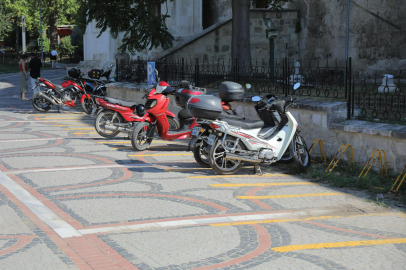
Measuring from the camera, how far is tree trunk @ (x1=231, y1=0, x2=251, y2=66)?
15172mm

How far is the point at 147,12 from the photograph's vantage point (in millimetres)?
15539

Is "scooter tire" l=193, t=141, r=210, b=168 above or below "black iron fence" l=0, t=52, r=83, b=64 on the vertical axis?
below

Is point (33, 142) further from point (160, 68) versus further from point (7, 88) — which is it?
point (7, 88)

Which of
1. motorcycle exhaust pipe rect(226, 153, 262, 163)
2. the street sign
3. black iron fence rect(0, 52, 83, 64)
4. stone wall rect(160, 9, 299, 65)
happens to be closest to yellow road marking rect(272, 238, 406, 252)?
motorcycle exhaust pipe rect(226, 153, 262, 163)

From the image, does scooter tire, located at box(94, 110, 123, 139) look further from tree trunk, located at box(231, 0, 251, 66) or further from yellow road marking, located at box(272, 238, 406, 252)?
yellow road marking, located at box(272, 238, 406, 252)

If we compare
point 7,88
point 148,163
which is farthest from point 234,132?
point 7,88

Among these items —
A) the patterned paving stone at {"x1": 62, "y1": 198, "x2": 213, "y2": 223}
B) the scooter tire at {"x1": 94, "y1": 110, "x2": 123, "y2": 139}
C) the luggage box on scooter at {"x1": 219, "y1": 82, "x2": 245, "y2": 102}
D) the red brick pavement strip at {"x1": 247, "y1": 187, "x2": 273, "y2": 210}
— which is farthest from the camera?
the scooter tire at {"x1": 94, "y1": 110, "x2": 123, "y2": 139}

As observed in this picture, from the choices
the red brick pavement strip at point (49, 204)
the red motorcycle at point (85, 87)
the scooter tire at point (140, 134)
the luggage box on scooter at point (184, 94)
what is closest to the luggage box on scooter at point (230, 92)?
the luggage box on scooter at point (184, 94)

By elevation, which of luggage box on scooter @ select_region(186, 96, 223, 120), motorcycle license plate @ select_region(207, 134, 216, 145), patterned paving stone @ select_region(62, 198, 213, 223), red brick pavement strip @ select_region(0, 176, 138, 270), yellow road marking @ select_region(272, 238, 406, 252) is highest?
luggage box on scooter @ select_region(186, 96, 223, 120)

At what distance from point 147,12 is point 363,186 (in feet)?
32.1

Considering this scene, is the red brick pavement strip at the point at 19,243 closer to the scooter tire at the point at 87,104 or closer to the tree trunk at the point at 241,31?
the tree trunk at the point at 241,31

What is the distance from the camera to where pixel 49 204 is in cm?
637

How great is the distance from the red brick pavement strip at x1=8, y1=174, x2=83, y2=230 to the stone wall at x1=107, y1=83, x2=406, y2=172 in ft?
15.3

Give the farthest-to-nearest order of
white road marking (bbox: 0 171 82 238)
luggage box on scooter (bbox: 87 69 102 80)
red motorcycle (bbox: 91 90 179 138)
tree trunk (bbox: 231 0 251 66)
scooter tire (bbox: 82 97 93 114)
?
1. luggage box on scooter (bbox: 87 69 102 80)
2. scooter tire (bbox: 82 97 93 114)
3. tree trunk (bbox: 231 0 251 66)
4. red motorcycle (bbox: 91 90 179 138)
5. white road marking (bbox: 0 171 82 238)
